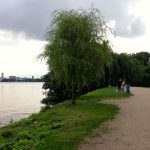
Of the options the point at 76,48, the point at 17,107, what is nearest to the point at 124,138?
the point at 76,48

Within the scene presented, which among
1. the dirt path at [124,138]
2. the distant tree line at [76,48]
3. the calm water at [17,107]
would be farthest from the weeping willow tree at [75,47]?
the dirt path at [124,138]

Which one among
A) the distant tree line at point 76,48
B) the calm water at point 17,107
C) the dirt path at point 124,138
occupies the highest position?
the distant tree line at point 76,48

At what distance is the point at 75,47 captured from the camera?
2894cm

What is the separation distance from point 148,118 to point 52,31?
40.5ft

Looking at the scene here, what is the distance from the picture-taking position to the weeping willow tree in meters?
28.5

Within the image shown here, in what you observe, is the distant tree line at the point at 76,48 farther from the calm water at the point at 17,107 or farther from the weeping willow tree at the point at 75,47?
the calm water at the point at 17,107

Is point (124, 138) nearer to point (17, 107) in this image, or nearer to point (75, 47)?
point (75, 47)

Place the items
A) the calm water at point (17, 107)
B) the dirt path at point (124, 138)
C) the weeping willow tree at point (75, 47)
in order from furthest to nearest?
the calm water at point (17, 107)
the weeping willow tree at point (75, 47)
the dirt path at point (124, 138)

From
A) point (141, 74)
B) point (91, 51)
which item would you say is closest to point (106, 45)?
point (91, 51)

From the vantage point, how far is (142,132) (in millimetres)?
14898

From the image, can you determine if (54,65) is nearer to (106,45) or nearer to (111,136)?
(106,45)

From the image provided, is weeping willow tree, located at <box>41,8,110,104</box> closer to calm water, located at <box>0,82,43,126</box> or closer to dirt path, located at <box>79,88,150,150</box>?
calm water, located at <box>0,82,43,126</box>

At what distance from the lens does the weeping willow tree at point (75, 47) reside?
2852cm

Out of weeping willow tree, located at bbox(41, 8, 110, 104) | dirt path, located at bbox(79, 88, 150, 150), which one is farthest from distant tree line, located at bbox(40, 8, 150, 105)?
dirt path, located at bbox(79, 88, 150, 150)
